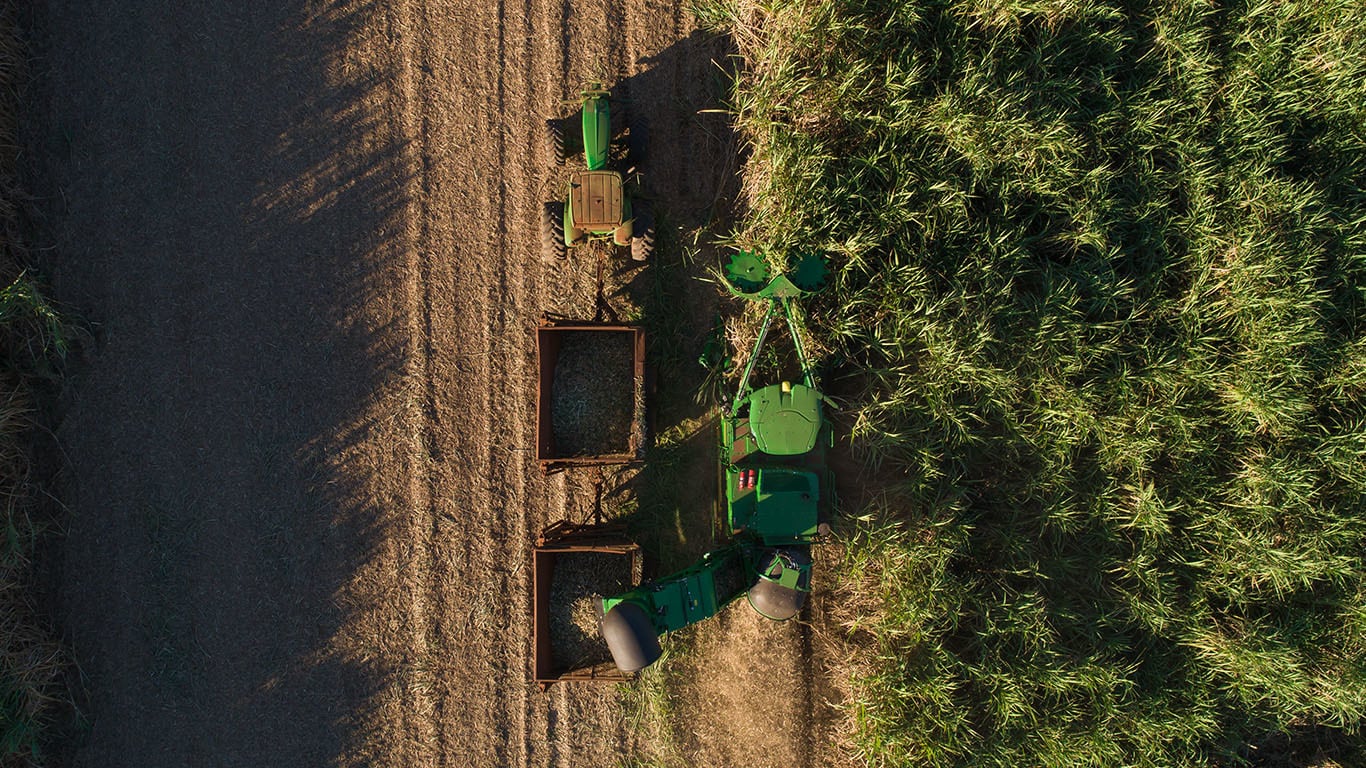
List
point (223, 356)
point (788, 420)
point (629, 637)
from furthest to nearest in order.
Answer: point (223, 356), point (788, 420), point (629, 637)

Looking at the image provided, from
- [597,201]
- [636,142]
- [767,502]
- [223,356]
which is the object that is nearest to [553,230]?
[597,201]

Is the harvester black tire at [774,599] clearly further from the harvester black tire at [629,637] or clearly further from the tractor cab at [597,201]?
the tractor cab at [597,201]

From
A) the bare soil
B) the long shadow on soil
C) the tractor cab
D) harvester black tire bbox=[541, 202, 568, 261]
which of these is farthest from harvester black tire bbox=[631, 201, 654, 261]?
the long shadow on soil

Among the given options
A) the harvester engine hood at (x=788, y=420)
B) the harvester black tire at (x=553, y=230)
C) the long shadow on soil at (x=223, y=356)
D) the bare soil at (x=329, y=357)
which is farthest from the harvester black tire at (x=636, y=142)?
the harvester engine hood at (x=788, y=420)

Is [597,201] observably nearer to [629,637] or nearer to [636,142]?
[636,142]

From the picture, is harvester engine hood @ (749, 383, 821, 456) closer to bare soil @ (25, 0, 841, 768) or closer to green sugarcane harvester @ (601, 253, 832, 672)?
green sugarcane harvester @ (601, 253, 832, 672)

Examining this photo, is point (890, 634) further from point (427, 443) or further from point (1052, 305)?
point (427, 443)
